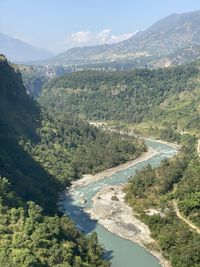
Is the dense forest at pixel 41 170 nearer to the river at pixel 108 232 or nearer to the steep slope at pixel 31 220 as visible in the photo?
the steep slope at pixel 31 220

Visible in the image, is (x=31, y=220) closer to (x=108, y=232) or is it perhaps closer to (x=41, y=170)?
(x=108, y=232)

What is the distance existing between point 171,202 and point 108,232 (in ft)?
55.0

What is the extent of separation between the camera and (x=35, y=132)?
127812 mm

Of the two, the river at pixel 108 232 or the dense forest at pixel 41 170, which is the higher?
the dense forest at pixel 41 170

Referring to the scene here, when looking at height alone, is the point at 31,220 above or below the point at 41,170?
above

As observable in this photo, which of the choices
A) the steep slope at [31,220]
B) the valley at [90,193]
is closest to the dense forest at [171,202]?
the valley at [90,193]

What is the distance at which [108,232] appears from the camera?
82562 mm

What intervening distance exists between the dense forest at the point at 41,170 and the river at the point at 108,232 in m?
3.38

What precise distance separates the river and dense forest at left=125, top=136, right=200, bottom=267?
404cm

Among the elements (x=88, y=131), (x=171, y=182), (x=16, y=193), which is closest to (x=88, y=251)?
(x=16, y=193)

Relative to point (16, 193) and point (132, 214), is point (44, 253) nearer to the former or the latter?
point (16, 193)

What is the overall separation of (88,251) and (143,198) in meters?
28.5

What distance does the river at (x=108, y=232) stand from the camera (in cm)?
7238

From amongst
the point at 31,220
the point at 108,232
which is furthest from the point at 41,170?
the point at 31,220
